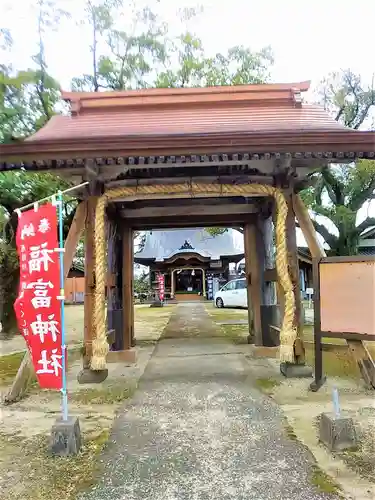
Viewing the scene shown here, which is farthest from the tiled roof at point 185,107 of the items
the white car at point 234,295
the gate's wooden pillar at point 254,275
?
the white car at point 234,295

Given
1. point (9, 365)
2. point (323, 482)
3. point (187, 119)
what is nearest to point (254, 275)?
point (187, 119)

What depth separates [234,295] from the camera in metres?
22.6

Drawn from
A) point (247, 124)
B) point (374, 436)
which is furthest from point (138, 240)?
point (374, 436)

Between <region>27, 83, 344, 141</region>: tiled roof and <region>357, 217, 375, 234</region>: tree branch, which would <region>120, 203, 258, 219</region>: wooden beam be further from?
<region>357, 217, 375, 234</region>: tree branch

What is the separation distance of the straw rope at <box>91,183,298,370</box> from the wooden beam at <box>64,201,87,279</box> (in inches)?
11.6

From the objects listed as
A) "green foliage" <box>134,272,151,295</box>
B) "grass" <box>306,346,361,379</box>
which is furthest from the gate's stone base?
"green foliage" <box>134,272,151,295</box>

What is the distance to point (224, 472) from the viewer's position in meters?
3.05

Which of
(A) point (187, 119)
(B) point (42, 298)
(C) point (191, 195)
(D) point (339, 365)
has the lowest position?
(D) point (339, 365)

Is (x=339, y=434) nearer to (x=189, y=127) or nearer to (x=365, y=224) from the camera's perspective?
(x=189, y=127)

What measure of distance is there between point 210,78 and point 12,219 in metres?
6.56

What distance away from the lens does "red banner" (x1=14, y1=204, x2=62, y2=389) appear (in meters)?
3.77

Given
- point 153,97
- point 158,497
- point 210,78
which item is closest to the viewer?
point 158,497

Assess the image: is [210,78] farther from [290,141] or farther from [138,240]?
[138,240]

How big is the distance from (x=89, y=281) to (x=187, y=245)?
2381 cm
